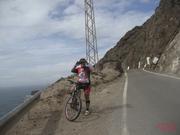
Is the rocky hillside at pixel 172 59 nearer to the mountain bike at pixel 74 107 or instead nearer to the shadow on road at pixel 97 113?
the shadow on road at pixel 97 113

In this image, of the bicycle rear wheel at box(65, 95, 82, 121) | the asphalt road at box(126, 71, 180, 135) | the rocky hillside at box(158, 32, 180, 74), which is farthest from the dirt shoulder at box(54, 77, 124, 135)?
the rocky hillside at box(158, 32, 180, 74)

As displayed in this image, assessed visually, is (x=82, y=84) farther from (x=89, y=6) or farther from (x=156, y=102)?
(x=89, y=6)

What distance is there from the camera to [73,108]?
43.4ft

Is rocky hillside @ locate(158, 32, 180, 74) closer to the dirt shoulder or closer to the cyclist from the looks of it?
the dirt shoulder

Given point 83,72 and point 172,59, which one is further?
point 172,59

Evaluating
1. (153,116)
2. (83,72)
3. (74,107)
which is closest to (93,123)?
(74,107)

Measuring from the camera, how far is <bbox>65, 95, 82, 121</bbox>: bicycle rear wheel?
13047 mm

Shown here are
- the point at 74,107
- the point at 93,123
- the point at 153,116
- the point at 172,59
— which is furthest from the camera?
the point at 172,59

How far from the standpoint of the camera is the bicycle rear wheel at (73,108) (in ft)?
42.8

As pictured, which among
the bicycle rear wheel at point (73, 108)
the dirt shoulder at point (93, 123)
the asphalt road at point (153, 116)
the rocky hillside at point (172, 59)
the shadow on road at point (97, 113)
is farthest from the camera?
the rocky hillside at point (172, 59)

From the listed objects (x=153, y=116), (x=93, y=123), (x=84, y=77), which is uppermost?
(x=84, y=77)

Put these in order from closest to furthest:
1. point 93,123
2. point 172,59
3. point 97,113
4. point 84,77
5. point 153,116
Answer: point 153,116
point 93,123
point 84,77
point 97,113
point 172,59

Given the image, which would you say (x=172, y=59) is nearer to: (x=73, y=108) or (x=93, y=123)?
(x=73, y=108)

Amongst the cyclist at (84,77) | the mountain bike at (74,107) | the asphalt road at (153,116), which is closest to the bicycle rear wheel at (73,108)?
the mountain bike at (74,107)
